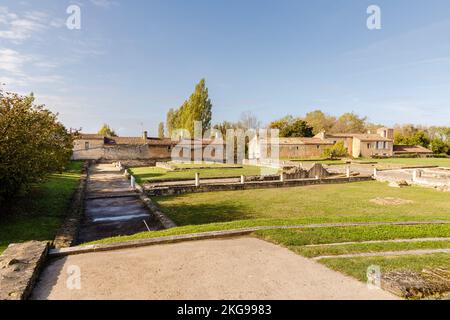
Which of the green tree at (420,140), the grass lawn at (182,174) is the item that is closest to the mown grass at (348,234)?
the grass lawn at (182,174)

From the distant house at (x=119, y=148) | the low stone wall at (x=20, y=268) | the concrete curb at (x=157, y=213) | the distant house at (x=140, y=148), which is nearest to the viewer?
the low stone wall at (x=20, y=268)

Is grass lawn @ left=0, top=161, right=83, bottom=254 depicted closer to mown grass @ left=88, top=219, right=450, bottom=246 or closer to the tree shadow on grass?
mown grass @ left=88, top=219, right=450, bottom=246

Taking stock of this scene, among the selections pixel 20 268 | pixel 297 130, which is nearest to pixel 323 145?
pixel 297 130

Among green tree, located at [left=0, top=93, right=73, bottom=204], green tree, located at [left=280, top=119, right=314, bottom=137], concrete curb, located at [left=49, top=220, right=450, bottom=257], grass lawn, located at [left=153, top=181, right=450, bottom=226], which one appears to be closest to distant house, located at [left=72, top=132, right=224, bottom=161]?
green tree, located at [left=280, top=119, right=314, bottom=137]

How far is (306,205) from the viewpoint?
16.9 m

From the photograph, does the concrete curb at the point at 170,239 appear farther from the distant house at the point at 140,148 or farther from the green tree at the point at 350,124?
the green tree at the point at 350,124

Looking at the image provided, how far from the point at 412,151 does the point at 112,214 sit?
228 ft

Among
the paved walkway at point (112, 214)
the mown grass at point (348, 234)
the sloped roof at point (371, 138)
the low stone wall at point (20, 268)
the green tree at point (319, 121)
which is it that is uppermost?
the green tree at point (319, 121)

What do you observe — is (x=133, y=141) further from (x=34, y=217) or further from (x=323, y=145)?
(x=34, y=217)

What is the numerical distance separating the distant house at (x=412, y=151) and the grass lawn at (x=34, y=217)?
6645cm

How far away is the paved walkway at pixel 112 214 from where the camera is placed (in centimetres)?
1138

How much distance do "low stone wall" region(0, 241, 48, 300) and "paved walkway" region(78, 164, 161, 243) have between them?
3273 millimetres

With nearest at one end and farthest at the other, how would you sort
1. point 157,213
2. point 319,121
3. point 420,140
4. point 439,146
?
1. point 157,213
2. point 439,146
3. point 420,140
4. point 319,121

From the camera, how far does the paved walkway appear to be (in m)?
11.4
